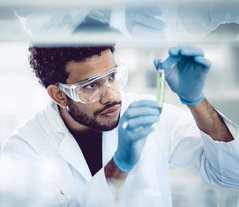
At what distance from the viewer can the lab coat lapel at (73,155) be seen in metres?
0.82

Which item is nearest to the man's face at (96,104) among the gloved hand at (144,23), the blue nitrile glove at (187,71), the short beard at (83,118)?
the short beard at (83,118)

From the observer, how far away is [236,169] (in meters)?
0.79

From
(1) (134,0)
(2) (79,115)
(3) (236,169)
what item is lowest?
(3) (236,169)

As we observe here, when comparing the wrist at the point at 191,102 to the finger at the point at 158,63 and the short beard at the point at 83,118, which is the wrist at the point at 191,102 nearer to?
the finger at the point at 158,63

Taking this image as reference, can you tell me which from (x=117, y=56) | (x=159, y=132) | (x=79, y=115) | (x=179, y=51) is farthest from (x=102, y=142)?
(x=179, y=51)

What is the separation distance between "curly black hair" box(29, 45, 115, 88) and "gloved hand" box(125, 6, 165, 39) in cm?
10

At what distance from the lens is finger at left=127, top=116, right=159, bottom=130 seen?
0.67 m

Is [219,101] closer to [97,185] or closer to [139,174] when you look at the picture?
[139,174]

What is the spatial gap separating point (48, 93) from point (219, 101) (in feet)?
2.38

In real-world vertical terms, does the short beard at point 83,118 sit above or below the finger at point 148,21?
below

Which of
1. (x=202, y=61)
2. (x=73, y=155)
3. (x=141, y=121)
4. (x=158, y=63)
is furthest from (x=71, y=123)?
(x=202, y=61)

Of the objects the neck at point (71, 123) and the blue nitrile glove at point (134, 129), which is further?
the neck at point (71, 123)

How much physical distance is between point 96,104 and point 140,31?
39 centimetres

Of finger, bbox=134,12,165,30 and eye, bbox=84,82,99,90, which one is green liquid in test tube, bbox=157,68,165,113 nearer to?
finger, bbox=134,12,165,30
